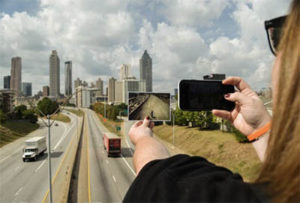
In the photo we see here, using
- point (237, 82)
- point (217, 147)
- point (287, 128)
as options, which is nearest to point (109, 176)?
point (217, 147)

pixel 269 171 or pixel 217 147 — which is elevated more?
pixel 269 171

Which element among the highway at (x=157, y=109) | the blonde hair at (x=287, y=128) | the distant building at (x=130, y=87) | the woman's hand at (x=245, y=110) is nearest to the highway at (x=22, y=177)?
the distant building at (x=130, y=87)

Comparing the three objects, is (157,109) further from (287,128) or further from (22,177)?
(22,177)

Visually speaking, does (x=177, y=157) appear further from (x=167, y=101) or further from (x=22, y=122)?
(x=22, y=122)

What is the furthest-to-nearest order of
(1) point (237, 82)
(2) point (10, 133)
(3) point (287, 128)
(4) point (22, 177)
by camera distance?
(2) point (10, 133), (4) point (22, 177), (1) point (237, 82), (3) point (287, 128)

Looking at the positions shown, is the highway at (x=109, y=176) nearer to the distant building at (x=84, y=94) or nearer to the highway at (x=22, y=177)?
the highway at (x=22, y=177)

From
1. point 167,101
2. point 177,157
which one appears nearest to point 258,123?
point 177,157

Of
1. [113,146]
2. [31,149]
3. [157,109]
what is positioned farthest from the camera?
[31,149]
